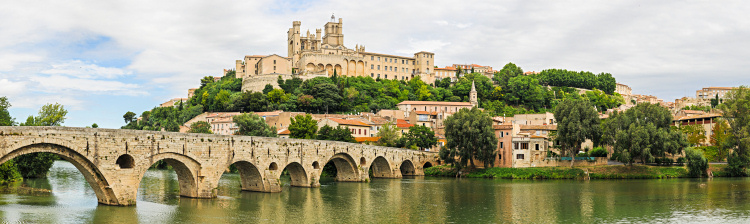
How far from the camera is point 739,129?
204 feet

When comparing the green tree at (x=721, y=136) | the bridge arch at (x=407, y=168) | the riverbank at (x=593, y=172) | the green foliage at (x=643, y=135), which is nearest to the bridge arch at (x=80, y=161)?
the bridge arch at (x=407, y=168)

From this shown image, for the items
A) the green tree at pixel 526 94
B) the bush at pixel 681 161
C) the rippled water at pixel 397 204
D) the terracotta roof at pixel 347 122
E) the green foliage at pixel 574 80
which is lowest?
the rippled water at pixel 397 204

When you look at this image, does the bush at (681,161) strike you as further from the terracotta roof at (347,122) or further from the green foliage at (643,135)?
the terracotta roof at (347,122)

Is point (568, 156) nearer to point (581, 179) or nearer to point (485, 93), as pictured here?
point (581, 179)

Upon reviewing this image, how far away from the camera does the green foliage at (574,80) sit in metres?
147

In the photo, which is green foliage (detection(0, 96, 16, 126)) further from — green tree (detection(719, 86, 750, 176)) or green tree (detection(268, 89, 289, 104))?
green tree (detection(719, 86, 750, 176))

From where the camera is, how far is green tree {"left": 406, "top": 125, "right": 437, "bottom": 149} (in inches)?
A: 2881

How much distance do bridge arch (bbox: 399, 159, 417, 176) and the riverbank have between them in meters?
6.47

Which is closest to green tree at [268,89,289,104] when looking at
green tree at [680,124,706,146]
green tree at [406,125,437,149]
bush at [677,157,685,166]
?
green tree at [406,125,437,149]

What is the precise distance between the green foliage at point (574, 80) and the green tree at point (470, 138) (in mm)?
88554

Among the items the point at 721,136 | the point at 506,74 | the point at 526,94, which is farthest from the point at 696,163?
the point at 506,74

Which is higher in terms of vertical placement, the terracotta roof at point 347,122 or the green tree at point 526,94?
the green tree at point 526,94

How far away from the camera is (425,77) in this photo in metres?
139

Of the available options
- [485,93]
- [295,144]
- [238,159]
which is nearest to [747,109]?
[295,144]
